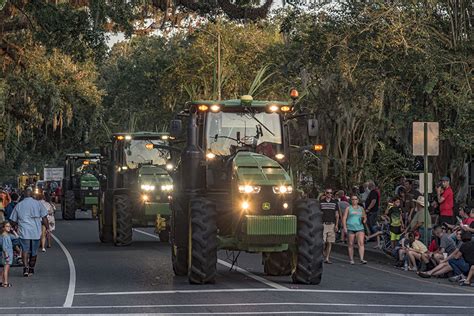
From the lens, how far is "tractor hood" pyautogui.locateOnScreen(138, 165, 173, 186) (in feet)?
101

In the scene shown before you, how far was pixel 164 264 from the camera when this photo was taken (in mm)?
24719

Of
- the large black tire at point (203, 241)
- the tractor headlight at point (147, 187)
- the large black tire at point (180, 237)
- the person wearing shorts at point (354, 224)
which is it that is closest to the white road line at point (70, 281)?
the large black tire at point (180, 237)

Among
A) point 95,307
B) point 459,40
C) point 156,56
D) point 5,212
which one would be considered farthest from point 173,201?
Answer: point 156,56

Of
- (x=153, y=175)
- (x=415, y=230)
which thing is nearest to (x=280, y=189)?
(x=415, y=230)

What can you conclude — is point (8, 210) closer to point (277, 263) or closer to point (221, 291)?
point (277, 263)

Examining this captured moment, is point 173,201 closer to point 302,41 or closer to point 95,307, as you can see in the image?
point 95,307

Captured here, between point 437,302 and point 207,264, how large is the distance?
403 cm

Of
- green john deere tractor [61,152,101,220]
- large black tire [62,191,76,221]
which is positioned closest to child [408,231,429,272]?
green john deere tractor [61,152,101,220]

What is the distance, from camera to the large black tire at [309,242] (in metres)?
19.1

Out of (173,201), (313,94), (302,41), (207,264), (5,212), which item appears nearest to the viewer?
(207,264)

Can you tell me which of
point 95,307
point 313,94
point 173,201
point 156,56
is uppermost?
point 156,56

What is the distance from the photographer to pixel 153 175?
31234 mm

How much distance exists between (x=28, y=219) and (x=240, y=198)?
5.34 m

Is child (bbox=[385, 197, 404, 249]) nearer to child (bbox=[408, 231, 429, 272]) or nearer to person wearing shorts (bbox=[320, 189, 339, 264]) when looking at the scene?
person wearing shorts (bbox=[320, 189, 339, 264])
